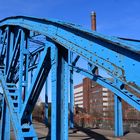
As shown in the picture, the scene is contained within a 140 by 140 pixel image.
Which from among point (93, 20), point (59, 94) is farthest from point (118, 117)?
point (93, 20)

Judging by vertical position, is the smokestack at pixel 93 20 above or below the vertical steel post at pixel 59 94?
above

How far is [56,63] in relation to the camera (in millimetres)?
9977

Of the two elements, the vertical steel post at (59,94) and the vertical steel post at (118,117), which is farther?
the vertical steel post at (118,117)

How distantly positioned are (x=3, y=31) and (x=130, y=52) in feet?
36.4

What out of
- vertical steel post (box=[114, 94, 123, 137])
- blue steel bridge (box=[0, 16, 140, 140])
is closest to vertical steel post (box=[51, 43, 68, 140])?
blue steel bridge (box=[0, 16, 140, 140])

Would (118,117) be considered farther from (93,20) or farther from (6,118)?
(93,20)

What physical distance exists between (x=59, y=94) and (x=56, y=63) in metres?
0.92

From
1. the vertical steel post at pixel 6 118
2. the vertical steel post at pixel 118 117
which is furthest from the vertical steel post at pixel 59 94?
the vertical steel post at pixel 118 117

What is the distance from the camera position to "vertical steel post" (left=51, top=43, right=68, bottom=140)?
9719mm

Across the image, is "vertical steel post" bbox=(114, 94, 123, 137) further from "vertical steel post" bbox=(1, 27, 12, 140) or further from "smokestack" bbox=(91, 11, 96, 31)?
"smokestack" bbox=(91, 11, 96, 31)

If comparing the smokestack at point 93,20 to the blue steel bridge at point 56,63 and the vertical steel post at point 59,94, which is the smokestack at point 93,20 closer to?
the blue steel bridge at point 56,63

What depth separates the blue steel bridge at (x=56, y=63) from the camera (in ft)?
22.1

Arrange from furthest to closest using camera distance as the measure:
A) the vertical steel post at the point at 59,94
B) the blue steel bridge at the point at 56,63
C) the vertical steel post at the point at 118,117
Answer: the vertical steel post at the point at 118,117
the vertical steel post at the point at 59,94
the blue steel bridge at the point at 56,63

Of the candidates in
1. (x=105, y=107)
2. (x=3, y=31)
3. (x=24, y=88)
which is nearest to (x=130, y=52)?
(x=24, y=88)
